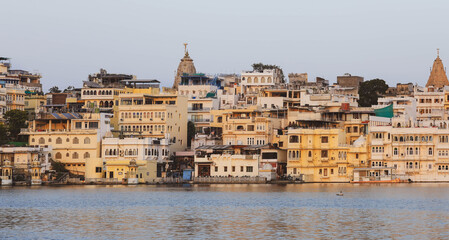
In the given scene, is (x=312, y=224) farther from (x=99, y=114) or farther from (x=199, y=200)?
(x=99, y=114)

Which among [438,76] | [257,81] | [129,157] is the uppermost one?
[438,76]

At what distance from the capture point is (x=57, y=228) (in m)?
44.2

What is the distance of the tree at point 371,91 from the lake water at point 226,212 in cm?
3144

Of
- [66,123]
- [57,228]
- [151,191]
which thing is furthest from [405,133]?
[57,228]

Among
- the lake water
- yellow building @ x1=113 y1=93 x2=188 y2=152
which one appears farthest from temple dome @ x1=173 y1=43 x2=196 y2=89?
the lake water

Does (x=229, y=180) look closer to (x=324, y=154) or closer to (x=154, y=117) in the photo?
(x=324, y=154)

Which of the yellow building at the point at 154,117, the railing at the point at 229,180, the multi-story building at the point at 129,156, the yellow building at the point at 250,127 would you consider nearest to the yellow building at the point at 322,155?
the railing at the point at 229,180

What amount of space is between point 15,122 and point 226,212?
4539 cm

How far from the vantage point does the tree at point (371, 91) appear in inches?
4250

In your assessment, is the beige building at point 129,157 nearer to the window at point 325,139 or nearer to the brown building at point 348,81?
the window at point 325,139

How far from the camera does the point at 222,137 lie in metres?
90.6

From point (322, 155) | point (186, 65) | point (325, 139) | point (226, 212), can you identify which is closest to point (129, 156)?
Answer: point (322, 155)

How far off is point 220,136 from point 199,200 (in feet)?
98.9

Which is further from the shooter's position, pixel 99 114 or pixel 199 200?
pixel 99 114
